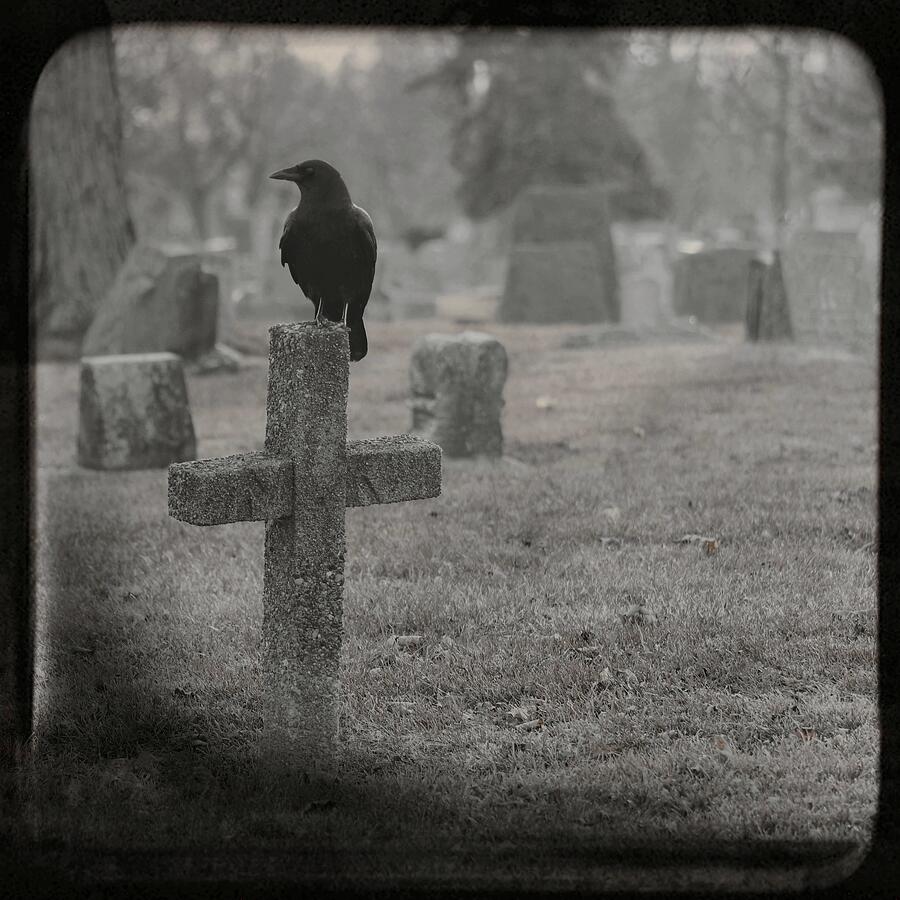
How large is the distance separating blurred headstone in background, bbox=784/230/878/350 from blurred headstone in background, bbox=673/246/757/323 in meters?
2.95

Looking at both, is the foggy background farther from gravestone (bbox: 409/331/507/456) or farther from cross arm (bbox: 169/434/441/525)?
gravestone (bbox: 409/331/507/456)

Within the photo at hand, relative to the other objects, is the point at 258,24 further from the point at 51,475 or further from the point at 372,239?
the point at 51,475

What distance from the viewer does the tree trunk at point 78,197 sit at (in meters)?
13.7

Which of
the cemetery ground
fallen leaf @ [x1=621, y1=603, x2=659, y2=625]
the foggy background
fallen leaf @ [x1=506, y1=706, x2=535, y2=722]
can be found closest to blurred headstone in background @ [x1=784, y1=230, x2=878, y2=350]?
the foggy background

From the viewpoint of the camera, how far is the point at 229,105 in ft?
138

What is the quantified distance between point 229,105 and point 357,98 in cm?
1465

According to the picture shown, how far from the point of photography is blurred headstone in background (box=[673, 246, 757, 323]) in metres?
19.4

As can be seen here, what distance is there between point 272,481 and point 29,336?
3.72 feet

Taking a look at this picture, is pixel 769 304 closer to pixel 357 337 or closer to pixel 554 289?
pixel 554 289

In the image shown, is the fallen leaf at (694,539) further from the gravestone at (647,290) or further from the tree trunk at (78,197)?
the gravestone at (647,290)

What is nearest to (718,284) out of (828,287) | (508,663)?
(828,287)

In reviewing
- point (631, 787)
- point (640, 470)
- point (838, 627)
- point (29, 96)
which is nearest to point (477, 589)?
point (838, 627)

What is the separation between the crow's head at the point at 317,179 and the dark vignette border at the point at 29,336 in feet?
5.09

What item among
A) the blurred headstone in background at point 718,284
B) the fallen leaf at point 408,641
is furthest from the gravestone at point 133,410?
the blurred headstone in background at point 718,284
